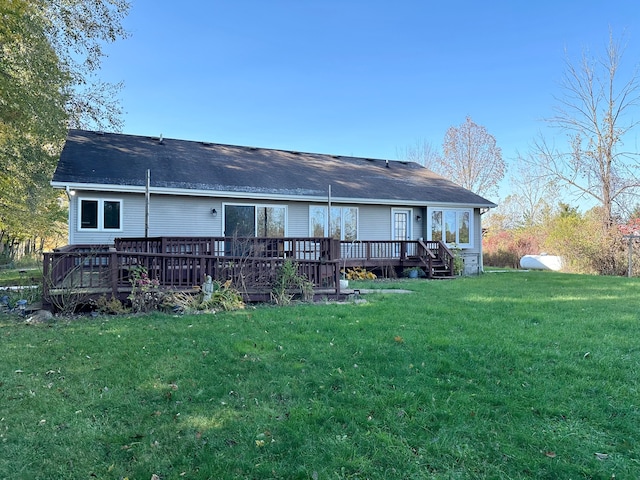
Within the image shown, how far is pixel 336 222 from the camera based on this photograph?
44.2 ft

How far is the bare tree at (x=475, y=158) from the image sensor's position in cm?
2947

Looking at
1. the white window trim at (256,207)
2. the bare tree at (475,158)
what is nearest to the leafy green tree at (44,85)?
the white window trim at (256,207)

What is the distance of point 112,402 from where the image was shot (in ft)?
10.7

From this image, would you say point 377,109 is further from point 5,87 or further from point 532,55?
point 5,87

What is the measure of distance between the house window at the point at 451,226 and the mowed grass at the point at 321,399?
901 cm

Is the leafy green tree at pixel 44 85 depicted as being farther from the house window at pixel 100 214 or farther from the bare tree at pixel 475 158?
the bare tree at pixel 475 158

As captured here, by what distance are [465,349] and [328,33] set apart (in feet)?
59.3

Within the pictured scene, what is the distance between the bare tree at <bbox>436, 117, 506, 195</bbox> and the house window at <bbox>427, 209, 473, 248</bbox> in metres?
15.8

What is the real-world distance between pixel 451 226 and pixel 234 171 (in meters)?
8.48

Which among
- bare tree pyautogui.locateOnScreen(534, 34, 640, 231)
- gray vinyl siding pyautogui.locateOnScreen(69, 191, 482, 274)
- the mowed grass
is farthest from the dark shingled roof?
bare tree pyautogui.locateOnScreen(534, 34, 640, 231)

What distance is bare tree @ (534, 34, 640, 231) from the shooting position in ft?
56.7

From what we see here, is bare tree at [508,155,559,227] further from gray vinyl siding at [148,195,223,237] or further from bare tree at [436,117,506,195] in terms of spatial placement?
gray vinyl siding at [148,195,223,237]

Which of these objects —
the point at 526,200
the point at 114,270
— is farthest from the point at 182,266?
the point at 526,200

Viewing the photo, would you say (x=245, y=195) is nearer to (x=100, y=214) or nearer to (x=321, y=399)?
(x=100, y=214)
